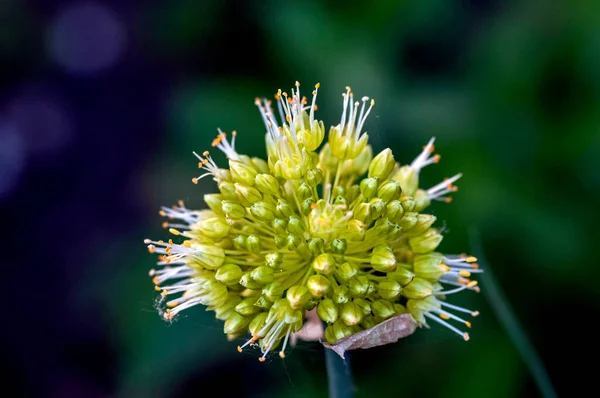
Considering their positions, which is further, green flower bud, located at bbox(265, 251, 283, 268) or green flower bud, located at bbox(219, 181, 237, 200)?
green flower bud, located at bbox(219, 181, 237, 200)

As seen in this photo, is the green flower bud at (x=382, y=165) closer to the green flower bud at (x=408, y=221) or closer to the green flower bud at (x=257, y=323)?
the green flower bud at (x=408, y=221)

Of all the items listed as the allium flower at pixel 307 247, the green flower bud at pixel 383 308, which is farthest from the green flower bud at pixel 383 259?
the green flower bud at pixel 383 308

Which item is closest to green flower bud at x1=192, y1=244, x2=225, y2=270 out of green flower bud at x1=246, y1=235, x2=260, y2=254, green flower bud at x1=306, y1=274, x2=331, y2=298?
green flower bud at x1=246, y1=235, x2=260, y2=254

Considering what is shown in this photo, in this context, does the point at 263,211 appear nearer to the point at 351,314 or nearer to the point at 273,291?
the point at 273,291

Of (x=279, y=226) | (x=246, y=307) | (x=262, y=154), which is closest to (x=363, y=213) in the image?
(x=279, y=226)

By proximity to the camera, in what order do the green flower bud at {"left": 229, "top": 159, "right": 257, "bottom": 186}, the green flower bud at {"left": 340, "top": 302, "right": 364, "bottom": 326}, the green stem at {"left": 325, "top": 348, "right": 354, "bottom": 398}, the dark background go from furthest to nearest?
the dark background
the green flower bud at {"left": 229, "top": 159, "right": 257, "bottom": 186}
the green stem at {"left": 325, "top": 348, "right": 354, "bottom": 398}
the green flower bud at {"left": 340, "top": 302, "right": 364, "bottom": 326}

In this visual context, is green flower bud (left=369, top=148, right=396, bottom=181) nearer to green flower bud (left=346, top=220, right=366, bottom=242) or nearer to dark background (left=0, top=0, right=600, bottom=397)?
green flower bud (left=346, top=220, right=366, bottom=242)
